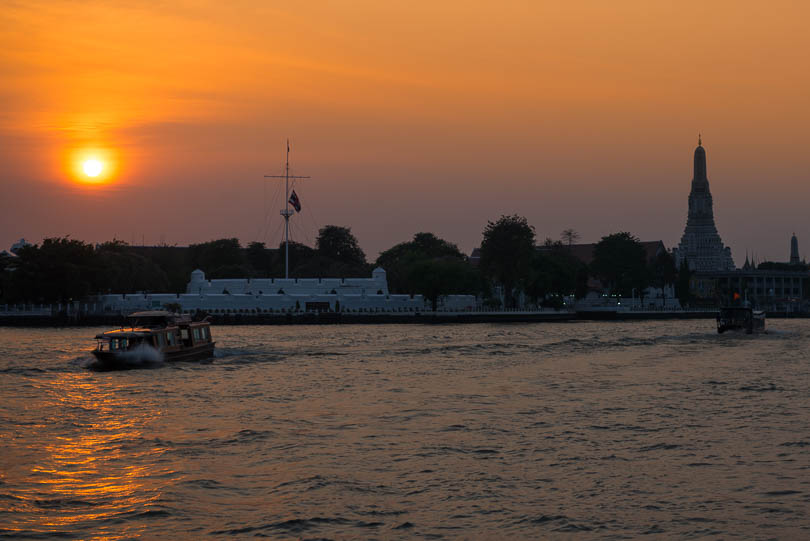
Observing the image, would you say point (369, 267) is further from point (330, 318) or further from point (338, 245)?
point (330, 318)

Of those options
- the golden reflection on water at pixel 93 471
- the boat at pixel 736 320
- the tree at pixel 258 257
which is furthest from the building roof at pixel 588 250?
the golden reflection on water at pixel 93 471

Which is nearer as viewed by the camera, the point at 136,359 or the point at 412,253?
the point at 136,359

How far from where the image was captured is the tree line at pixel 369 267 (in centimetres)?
10075

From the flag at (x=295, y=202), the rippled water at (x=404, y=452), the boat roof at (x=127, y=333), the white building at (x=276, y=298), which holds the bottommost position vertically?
the rippled water at (x=404, y=452)

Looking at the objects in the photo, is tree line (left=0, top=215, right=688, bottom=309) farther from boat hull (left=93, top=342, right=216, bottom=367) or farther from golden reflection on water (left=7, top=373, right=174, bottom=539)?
golden reflection on water (left=7, top=373, right=174, bottom=539)

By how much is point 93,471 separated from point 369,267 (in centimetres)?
13046

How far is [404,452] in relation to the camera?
72.1 feet

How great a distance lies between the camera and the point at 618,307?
139250 mm

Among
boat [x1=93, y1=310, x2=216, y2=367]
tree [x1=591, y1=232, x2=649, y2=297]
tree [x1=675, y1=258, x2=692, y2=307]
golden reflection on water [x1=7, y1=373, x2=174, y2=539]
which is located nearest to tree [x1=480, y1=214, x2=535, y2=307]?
tree [x1=591, y1=232, x2=649, y2=297]

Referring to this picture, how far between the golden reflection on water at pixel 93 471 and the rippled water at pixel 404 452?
0.06m

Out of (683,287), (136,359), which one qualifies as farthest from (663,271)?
(136,359)

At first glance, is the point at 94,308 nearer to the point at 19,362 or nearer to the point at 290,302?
the point at 290,302

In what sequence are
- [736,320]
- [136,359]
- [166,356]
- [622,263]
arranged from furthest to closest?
1. [622,263]
2. [736,320]
3. [166,356]
4. [136,359]

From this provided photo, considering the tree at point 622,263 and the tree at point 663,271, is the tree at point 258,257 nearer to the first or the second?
the tree at point 622,263
